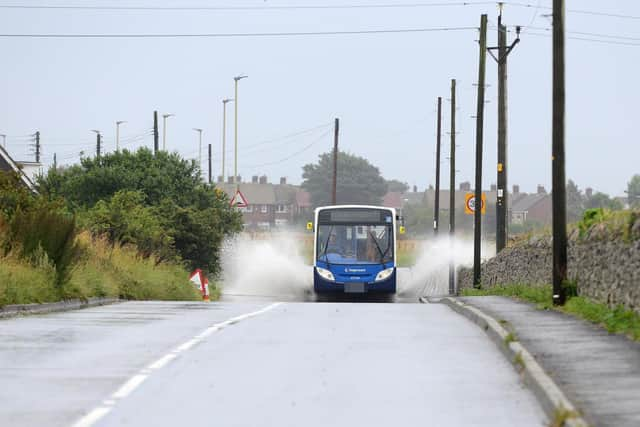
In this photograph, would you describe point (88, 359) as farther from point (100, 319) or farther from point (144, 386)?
point (100, 319)

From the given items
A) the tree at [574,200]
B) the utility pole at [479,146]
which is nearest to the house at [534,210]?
the tree at [574,200]

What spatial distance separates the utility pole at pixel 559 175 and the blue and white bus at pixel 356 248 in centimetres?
1756

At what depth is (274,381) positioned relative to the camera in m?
12.3

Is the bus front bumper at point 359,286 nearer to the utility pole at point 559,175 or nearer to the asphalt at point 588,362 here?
the utility pole at point 559,175

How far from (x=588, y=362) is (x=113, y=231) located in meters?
30.1

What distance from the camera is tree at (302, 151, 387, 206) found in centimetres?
17488

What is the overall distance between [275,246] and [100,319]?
4819 cm

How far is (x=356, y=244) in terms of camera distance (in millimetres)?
40125

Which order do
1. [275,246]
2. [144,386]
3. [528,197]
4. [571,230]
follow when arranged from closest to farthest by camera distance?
[144,386]
[571,230]
[275,246]
[528,197]

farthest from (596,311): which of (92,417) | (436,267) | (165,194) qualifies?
(436,267)

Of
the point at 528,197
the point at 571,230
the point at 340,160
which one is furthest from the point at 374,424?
the point at 528,197

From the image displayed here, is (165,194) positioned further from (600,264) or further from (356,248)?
(600,264)

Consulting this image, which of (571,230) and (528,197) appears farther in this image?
(528,197)

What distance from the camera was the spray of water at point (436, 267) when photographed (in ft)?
184
